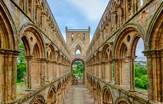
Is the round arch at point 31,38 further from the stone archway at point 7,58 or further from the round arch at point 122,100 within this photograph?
the round arch at point 122,100

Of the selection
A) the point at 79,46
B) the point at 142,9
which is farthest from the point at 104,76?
the point at 79,46

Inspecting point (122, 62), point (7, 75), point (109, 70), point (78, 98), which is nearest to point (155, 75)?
point (7, 75)

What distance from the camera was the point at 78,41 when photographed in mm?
57562

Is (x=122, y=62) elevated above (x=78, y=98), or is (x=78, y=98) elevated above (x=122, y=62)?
(x=122, y=62)

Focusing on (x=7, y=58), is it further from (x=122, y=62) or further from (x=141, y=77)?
(x=141, y=77)

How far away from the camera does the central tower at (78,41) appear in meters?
56.8

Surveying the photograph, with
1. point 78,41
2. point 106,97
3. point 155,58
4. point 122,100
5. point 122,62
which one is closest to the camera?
point 155,58

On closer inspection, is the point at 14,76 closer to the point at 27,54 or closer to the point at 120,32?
the point at 27,54

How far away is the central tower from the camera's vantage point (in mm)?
56781

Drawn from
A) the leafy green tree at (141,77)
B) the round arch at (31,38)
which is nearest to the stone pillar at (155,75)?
the round arch at (31,38)

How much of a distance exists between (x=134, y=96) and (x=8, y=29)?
6.31m

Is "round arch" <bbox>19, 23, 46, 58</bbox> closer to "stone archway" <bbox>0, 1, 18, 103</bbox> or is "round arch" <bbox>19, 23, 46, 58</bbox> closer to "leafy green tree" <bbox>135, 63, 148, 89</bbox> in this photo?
"stone archway" <bbox>0, 1, 18, 103</bbox>

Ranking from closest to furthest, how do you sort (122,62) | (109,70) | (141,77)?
(122,62), (109,70), (141,77)

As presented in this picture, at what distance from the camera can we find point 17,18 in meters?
9.69
